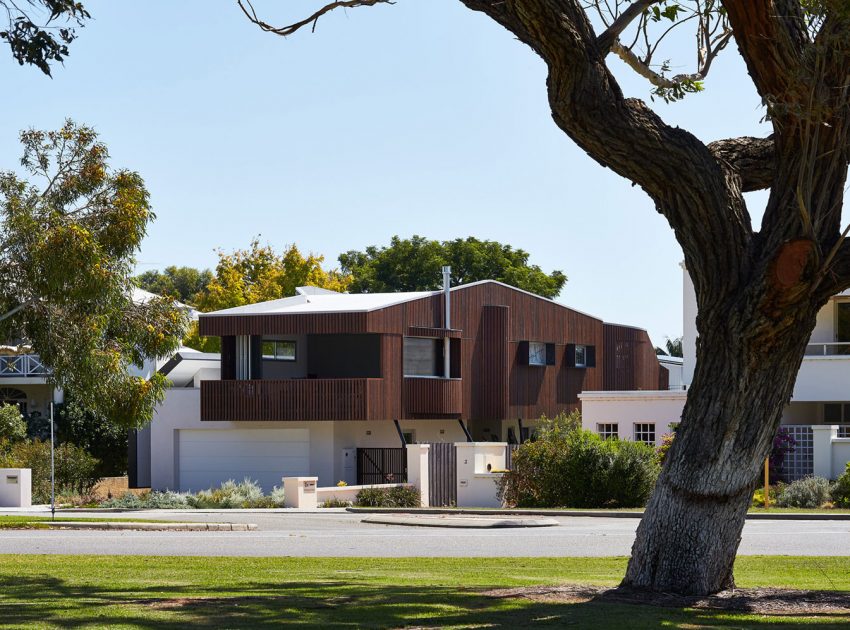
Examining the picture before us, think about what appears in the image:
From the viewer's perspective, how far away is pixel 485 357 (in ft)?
159

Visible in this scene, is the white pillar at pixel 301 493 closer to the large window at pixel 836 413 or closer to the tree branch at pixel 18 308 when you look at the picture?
the tree branch at pixel 18 308

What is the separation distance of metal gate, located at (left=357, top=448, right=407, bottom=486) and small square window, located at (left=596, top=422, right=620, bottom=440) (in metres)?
6.32

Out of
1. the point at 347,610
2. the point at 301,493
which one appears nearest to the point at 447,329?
the point at 301,493

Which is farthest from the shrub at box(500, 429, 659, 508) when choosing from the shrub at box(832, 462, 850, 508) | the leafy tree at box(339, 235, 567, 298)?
the leafy tree at box(339, 235, 567, 298)

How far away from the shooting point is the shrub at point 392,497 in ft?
118

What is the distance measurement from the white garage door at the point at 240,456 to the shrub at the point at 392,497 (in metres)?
7.07

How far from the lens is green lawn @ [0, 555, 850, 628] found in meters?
10.2

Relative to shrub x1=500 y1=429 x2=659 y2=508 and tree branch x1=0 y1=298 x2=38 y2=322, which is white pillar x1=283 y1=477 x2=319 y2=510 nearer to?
shrub x1=500 y1=429 x2=659 y2=508

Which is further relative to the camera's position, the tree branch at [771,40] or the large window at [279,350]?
the large window at [279,350]

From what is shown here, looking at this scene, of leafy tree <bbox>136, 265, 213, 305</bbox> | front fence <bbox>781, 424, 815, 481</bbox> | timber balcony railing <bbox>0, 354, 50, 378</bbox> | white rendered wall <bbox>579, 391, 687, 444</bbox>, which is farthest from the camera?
leafy tree <bbox>136, 265, 213, 305</bbox>

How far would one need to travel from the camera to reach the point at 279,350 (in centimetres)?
4662

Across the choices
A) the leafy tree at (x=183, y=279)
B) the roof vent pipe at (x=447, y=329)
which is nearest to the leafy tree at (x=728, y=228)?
the roof vent pipe at (x=447, y=329)

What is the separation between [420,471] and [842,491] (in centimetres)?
1103

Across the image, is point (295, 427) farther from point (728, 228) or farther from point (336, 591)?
point (728, 228)
